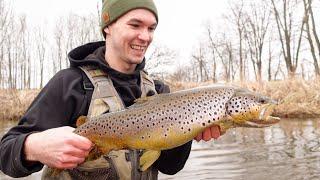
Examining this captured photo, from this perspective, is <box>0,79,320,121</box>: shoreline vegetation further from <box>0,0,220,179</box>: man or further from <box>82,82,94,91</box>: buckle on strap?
<box>82,82,94,91</box>: buckle on strap

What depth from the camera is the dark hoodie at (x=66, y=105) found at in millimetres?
2463

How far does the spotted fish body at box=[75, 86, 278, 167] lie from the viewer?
255cm

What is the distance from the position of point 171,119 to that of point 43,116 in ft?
2.56

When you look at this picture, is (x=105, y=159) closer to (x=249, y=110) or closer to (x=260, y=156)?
(x=249, y=110)

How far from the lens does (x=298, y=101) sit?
17.9m

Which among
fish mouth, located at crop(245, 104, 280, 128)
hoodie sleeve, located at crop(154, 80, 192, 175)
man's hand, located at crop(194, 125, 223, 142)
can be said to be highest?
fish mouth, located at crop(245, 104, 280, 128)

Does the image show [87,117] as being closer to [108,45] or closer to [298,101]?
[108,45]

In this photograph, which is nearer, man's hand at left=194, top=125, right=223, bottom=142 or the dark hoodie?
the dark hoodie

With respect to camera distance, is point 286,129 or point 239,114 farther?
point 286,129

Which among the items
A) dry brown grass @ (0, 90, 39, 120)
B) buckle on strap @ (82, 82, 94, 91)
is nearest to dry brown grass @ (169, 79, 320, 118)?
dry brown grass @ (0, 90, 39, 120)

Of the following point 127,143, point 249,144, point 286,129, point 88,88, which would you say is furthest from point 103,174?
point 286,129

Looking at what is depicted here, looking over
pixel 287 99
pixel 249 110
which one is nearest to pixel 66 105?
pixel 249 110

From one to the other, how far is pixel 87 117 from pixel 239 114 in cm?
94

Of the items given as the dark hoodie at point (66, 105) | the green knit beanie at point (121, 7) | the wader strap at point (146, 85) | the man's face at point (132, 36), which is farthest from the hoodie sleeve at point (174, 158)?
the green knit beanie at point (121, 7)
